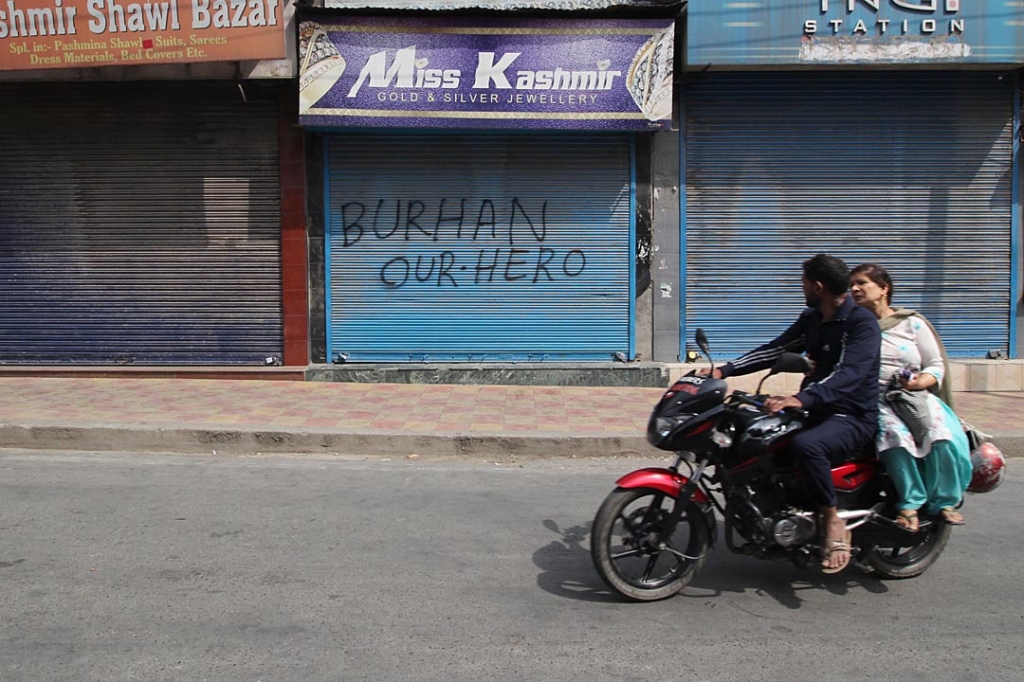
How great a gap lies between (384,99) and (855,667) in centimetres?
813

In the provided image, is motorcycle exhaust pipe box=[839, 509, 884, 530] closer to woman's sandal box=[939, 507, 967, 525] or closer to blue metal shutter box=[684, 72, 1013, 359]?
woman's sandal box=[939, 507, 967, 525]

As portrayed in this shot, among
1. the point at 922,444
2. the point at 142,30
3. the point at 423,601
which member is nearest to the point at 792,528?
the point at 922,444

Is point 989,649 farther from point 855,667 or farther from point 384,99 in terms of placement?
point 384,99

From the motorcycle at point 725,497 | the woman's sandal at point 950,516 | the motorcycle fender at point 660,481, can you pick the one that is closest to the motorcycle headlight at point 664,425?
the motorcycle at point 725,497

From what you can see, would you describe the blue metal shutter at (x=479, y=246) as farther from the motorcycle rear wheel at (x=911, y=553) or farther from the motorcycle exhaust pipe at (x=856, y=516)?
the motorcycle exhaust pipe at (x=856, y=516)

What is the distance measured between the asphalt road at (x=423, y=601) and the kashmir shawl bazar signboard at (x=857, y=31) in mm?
5873

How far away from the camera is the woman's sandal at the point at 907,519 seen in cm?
410

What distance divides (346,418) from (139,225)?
14.3 ft

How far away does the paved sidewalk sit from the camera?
7285mm

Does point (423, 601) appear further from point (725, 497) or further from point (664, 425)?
point (725, 497)

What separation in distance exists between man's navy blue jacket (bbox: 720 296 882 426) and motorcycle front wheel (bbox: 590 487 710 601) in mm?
816

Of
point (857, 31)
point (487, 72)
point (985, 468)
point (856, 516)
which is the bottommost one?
point (856, 516)

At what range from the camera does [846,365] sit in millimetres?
3951

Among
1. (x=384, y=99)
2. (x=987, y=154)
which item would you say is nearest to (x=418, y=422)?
(x=384, y=99)
